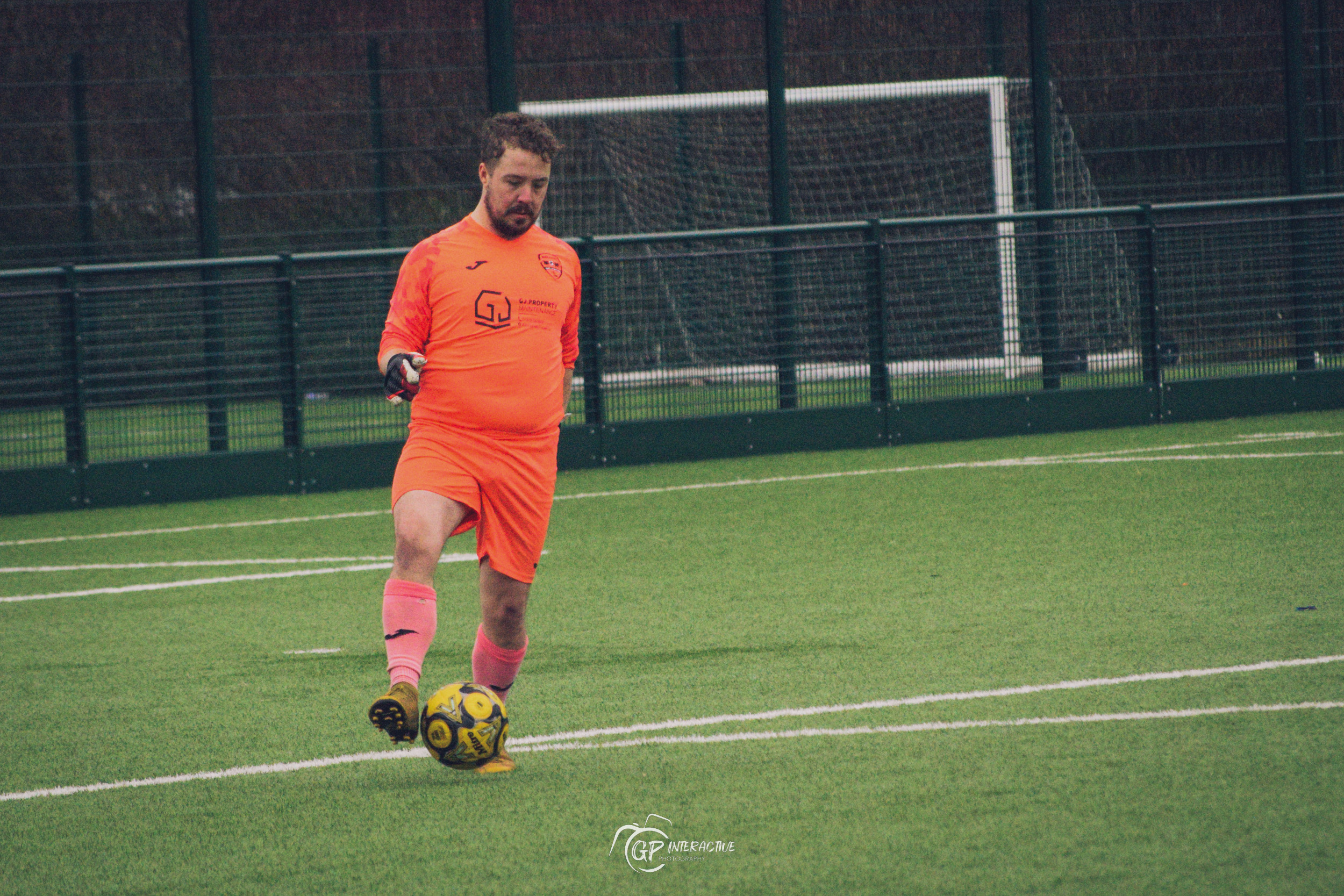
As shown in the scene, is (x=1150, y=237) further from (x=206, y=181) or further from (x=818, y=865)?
(x=818, y=865)

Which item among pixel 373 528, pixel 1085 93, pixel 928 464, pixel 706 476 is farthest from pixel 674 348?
pixel 1085 93

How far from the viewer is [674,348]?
513 inches

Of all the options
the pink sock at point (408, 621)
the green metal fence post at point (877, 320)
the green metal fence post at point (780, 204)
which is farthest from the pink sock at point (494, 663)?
the green metal fence post at point (877, 320)

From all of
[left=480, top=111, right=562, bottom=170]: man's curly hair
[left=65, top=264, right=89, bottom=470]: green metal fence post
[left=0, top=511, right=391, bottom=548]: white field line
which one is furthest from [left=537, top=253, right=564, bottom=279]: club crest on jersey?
[left=65, top=264, right=89, bottom=470]: green metal fence post

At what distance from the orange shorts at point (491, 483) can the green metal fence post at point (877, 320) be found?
27.7ft

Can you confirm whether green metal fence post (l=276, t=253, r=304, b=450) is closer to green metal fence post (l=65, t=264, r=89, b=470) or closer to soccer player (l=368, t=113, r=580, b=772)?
green metal fence post (l=65, t=264, r=89, b=470)

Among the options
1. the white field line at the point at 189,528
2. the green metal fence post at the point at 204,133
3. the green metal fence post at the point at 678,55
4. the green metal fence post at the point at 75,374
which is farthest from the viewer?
the green metal fence post at the point at 678,55

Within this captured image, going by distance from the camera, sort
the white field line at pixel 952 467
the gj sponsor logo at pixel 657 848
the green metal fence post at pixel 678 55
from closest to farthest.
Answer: the gj sponsor logo at pixel 657 848, the white field line at pixel 952 467, the green metal fence post at pixel 678 55

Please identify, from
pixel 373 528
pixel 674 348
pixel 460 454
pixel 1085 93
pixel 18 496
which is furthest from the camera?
pixel 1085 93

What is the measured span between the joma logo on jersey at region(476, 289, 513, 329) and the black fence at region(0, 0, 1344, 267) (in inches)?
331

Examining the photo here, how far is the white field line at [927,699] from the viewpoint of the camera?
17.6ft

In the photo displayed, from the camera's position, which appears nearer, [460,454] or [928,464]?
[460,454]

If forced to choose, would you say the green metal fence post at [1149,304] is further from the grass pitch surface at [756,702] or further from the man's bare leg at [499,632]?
the man's bare leg at [499,632]

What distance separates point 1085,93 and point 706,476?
25.4ft
